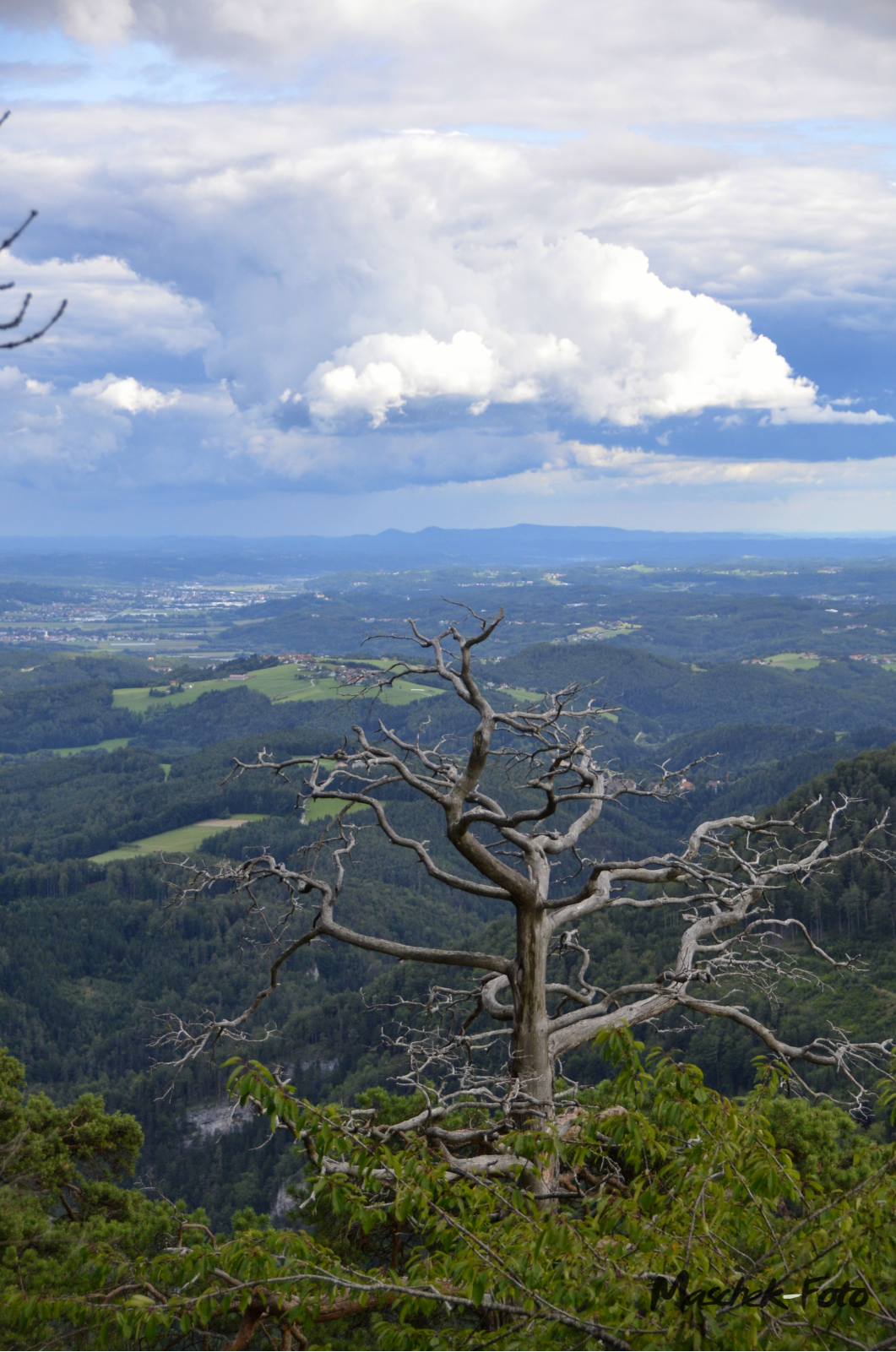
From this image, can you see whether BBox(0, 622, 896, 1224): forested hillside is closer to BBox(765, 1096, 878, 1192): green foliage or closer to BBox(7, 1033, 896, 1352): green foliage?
BBox(765, 1096, 878, 1192): green foliage

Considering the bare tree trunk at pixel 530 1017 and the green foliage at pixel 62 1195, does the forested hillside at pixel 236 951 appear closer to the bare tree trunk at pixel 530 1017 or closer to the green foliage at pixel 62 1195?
the green foliage at pixel 62 1195

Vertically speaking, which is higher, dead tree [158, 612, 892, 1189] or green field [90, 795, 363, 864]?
dead tree [158, 612, 892, 1189]

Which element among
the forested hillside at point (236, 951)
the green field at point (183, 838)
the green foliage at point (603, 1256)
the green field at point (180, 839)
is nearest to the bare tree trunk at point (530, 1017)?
the green foliage at point (603, 1256)

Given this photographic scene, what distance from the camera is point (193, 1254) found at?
21.1 feet

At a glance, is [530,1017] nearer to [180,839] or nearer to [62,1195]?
[62,1195]

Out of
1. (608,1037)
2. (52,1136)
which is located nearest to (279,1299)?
(608,1037)

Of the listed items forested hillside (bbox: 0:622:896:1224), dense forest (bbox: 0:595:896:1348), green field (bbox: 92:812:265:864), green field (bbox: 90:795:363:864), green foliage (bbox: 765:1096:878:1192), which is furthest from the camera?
green field (bbox: 92:812:265:864)

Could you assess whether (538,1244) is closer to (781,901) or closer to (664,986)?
(664,986)

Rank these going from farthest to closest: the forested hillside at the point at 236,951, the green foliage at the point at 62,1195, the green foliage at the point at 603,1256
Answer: the forested hillside at the point at 236,951, the green foliage at the point at 62,1195, the green foliage at the point at 603,1256

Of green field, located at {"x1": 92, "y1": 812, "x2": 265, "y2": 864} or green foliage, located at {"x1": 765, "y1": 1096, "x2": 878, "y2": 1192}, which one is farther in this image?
green field, located at {"x1": 92, "y1": 812, "x2": 265, "y2": 864}

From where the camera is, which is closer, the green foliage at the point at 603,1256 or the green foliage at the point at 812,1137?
the green foliage at the point at 603,1256

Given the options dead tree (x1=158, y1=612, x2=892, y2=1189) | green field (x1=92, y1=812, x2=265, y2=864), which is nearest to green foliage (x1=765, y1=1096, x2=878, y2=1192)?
dead tree (x1=158, y1=612, x2=892, y2=1189)

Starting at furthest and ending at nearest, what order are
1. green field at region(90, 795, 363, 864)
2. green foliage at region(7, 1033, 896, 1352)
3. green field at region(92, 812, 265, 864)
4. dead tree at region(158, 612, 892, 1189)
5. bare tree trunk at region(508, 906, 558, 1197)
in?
1. green field at region(92, 812, 265, 864)
2. green field at region(90, 795, 363, 864)
3. bare tree trunk at region(508, 906, 558, 1197)
4. dead tree at region(158, 612, 892, 1189)
5. green foliage at region(7, 1033, 896, 1352)

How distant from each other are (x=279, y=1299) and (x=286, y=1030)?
108m
